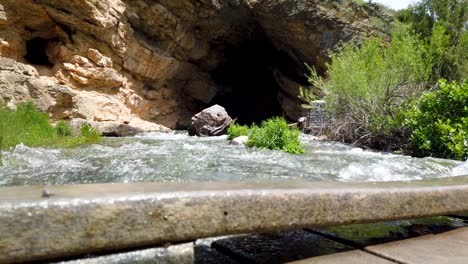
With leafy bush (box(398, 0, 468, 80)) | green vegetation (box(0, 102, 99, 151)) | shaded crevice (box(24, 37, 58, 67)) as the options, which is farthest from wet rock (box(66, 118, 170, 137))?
leafy bush (box(398, 0, 468, 80))

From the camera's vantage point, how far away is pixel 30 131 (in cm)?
874

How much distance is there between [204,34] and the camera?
18.5m

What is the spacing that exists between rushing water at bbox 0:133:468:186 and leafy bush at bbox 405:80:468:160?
78 centimetres

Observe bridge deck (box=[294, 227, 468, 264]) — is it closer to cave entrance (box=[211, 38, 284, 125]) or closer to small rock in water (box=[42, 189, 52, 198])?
small rock in water (box=[42, 189, 52, 198])

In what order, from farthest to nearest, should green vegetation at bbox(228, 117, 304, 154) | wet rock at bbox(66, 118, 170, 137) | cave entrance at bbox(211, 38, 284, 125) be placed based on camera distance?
cave entrance at bbox(211, 38, 284, 125)
wet rock at bbox(66, 118, 170, 137)
green vegetation at bbox(228, 117, 304, 154)

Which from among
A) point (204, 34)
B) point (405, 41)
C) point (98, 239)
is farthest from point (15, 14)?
point (98, 239)

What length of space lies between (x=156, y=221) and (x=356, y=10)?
18.0m

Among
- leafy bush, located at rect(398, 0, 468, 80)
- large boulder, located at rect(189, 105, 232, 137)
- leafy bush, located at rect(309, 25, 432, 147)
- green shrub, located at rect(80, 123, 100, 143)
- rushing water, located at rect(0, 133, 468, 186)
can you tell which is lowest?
rushing water, located at rect(0, 133, 468, 186)

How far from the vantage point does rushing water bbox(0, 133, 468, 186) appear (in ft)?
16.3

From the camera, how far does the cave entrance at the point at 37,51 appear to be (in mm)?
14984

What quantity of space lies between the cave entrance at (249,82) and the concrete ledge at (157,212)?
19.2 meters

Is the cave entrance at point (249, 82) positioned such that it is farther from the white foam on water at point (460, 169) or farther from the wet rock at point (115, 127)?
the white foam on water at point (460, 169)

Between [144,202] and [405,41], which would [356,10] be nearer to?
[405,41]

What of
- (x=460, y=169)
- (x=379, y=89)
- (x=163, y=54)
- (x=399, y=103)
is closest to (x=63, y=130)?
(x=163, y=54)
